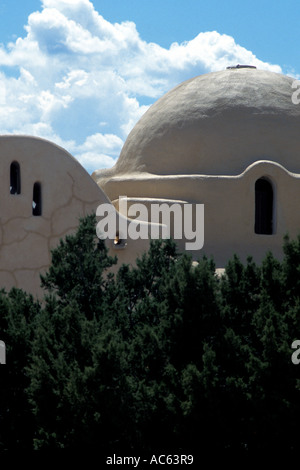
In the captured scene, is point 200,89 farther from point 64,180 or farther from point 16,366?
point 16,366

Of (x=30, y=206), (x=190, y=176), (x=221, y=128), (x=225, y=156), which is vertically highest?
(x=221, y=128)

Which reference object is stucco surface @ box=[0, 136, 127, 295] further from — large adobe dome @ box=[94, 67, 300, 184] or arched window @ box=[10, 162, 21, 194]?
large adobe dome @ box=[94, 67, 300, 184]

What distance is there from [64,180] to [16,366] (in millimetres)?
4286

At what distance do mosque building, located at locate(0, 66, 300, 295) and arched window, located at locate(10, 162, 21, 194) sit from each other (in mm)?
18

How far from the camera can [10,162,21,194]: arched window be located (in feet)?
51.4

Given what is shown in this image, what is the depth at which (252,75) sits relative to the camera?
19.5 metres

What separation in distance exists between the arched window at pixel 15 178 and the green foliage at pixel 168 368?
9.23ft

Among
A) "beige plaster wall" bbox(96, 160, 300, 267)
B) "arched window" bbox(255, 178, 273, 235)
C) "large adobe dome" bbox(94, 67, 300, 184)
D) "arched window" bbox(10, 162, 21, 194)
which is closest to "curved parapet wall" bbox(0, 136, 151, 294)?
"arched window" bbox(10, 162, 21, 194)

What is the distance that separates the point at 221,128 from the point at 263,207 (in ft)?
6.12

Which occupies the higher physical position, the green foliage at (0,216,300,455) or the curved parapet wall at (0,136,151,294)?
the curved parapet wall at (0,136,151,294)

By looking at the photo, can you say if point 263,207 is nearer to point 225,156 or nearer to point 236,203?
point 236,203

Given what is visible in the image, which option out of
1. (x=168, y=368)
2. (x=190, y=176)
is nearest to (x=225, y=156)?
(x=190, y=176)

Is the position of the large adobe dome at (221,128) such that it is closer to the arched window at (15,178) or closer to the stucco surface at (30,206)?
the stucco surface at (30,206)

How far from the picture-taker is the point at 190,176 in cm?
1781
